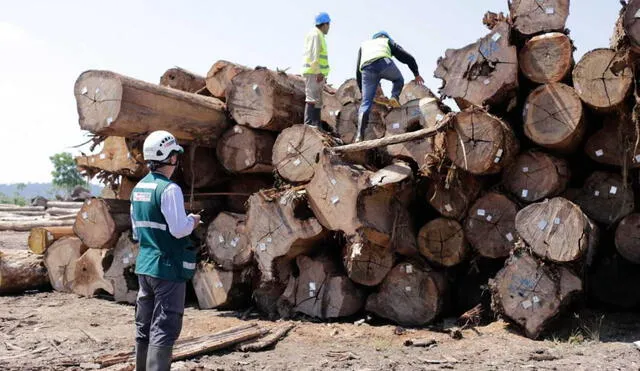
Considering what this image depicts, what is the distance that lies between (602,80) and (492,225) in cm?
177

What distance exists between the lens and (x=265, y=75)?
24.2 feet

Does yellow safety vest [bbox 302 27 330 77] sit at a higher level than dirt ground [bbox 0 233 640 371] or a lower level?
higher

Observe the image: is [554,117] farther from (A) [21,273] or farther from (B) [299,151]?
(A) [21,273]

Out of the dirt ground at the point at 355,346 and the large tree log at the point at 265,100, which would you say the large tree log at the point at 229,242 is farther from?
the large tree log at the point at 265,100

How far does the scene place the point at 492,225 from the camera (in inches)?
255

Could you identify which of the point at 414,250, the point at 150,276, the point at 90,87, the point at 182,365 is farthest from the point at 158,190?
the point at 414,250

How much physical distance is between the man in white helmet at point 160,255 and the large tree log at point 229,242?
2.85 meters

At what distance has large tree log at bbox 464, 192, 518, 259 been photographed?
253 inches

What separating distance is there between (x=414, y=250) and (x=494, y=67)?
6.93ft

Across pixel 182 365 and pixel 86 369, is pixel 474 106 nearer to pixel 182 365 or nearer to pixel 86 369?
pixel 182 365

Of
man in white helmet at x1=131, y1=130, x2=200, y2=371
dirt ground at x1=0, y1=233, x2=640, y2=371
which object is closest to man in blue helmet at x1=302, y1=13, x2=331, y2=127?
dirt ground at x1=0, y1=233, x2=640, y2=371

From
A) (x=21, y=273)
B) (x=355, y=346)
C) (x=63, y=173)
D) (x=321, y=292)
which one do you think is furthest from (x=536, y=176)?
(x=63, y=173)

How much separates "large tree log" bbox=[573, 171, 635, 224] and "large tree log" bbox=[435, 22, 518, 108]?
128cm

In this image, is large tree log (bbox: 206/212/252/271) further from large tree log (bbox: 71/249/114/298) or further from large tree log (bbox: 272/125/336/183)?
large tree log (bbox: 71/249/114/298)
